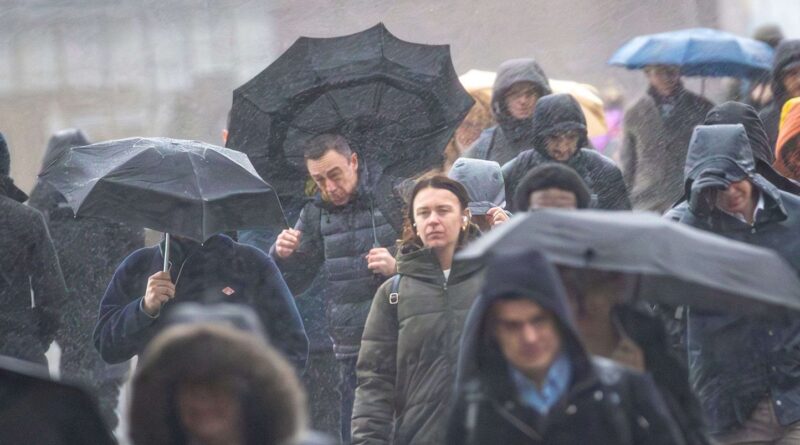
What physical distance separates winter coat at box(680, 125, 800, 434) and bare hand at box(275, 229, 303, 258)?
2.44m

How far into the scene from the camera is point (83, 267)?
39.6 feet

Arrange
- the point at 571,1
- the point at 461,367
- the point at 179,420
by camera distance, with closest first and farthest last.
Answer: the point at 179,420, the point at 461,367, the point at 571,1

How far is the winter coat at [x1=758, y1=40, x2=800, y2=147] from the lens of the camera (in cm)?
1175

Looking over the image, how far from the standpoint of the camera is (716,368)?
830 centimetres

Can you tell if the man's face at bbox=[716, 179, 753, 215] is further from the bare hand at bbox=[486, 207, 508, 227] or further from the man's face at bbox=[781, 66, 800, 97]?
the man's face at bbox=[781, 66, 800, 97]

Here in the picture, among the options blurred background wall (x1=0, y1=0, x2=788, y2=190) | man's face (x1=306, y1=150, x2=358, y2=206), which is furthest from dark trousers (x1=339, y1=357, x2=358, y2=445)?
blurred background wall (x1=0, y1=0, x2=788, y2=190)

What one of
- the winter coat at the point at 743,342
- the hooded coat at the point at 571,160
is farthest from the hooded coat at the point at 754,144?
the hooded coat at the point at 571,160

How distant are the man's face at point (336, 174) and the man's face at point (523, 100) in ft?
6.84

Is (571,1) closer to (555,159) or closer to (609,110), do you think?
(609,110)

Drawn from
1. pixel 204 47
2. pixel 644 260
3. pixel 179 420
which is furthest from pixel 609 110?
pixel 179 420

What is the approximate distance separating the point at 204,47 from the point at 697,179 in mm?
7013

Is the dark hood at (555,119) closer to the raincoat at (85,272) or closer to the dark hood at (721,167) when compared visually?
the dark hood at (721,167)

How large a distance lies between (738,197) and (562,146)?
7.34 ft

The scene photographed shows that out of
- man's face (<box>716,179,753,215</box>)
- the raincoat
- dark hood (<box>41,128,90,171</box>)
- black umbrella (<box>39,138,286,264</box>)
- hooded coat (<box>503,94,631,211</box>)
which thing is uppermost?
man's face (<box>716,179,753,215</box>)
